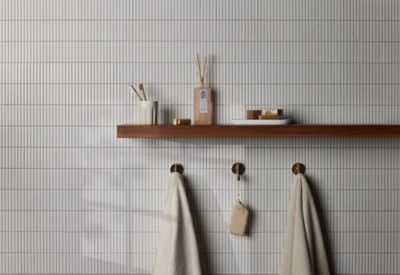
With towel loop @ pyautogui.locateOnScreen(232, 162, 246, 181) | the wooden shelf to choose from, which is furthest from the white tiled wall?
the wooden shelf

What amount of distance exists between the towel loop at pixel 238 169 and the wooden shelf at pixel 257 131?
0.18 m

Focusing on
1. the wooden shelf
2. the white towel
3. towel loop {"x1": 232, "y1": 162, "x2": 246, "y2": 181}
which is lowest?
the white towel

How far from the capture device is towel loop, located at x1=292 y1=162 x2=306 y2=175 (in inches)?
76.4

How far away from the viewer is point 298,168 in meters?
1.94

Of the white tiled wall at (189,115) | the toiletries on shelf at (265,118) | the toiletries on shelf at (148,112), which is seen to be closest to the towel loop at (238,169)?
the white tiled wall at (189,115)

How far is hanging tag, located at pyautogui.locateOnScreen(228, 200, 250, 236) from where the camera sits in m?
1.92

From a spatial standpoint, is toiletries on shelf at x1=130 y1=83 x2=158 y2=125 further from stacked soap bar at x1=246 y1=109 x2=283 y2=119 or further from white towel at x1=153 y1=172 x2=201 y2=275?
stacked soap bar at x1=246 y1=109 x2=283 y2=119

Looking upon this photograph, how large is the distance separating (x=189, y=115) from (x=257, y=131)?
300 millimetres

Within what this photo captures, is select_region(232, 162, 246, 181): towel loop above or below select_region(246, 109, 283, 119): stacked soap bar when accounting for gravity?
below

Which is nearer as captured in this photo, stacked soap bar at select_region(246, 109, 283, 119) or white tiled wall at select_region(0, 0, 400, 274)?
stacked soap bar at select_region(246, 109, 283, 119)

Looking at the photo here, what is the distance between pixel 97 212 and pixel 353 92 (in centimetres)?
107

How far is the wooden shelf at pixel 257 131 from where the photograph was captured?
5.85ft

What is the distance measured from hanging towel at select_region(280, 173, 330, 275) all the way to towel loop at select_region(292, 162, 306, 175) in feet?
0.08

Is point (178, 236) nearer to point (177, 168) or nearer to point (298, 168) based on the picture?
point (177, 168)
